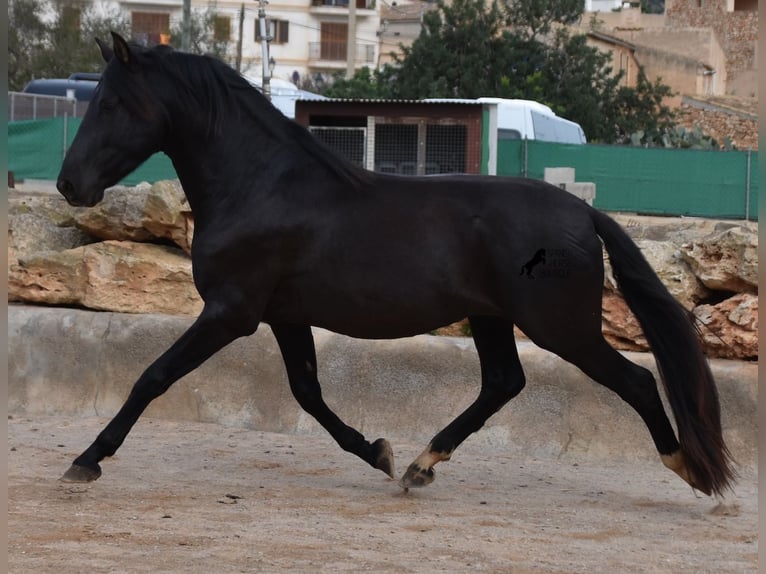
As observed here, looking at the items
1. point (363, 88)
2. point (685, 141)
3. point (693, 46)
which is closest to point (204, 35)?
point (363, 88)

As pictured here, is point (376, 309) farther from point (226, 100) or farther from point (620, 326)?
point (620, 326)

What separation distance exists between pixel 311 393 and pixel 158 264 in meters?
2.10

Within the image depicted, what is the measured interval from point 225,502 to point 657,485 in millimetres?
2173

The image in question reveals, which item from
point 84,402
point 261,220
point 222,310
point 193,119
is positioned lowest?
point 84,402

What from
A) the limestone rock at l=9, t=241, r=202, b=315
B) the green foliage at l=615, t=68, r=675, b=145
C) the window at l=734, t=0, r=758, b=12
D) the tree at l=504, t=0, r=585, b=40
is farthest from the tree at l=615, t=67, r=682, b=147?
the limestone rock at l=9, t=241, r=202, b=315

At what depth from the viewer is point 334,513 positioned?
520cm

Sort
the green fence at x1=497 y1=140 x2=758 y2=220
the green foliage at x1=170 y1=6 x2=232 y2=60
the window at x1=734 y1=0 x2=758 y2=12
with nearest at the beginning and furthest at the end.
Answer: the green fence at x1=497 y1=140 x2=758 y2=220
the green foliage at x1=170 y1=6 x2=232 y2=60
the window at x1=734 y1=0 x2=758 y2=12

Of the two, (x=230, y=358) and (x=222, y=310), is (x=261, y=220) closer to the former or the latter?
(x=222, y=310)

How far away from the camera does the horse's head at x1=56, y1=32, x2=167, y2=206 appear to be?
5.32 meters

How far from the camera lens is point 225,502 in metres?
5.32

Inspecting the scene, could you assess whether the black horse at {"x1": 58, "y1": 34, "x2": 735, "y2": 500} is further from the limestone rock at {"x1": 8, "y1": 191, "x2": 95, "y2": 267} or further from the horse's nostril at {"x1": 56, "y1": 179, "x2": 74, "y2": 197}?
the limestone rock at {"x1": 8, "y1": 191, "x2": 95, "y2": 267}

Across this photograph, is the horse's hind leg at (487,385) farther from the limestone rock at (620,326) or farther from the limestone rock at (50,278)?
the limestone rock at (50,278)

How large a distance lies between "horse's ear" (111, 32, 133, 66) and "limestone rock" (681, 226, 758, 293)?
3.32 m

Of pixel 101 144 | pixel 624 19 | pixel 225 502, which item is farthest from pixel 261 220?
pixel 624 19
